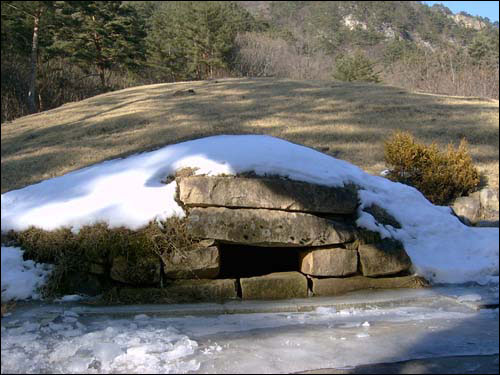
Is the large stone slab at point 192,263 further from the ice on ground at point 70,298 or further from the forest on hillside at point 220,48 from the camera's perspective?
the forest on hillside at point 220,48

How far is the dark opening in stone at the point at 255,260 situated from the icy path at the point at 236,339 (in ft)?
4.48

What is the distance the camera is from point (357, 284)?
6.80 metres

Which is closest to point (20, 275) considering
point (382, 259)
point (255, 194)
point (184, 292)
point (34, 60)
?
point (184, 292)

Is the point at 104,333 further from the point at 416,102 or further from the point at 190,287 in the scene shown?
the point at 416,102

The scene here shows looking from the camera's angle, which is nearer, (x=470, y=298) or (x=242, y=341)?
(x=242, y=341)

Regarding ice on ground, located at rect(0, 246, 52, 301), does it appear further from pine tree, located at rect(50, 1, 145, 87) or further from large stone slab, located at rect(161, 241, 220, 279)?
pine tree, located at rect(50, 1, 145, 87)

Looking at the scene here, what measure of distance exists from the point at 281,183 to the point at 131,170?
2.31 metres

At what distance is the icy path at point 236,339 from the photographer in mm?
4293

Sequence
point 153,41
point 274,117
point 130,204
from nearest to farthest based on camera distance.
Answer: point 130,204 → point 274,117 → point 153,41

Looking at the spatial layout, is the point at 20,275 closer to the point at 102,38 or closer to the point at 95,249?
the point at 95,249

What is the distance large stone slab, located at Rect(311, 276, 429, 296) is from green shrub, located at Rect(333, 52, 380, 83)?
110ft

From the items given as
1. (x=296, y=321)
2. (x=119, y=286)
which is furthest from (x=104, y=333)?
(x=296, y=321)

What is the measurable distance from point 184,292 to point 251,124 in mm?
11391

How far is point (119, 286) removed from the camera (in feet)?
20.6
